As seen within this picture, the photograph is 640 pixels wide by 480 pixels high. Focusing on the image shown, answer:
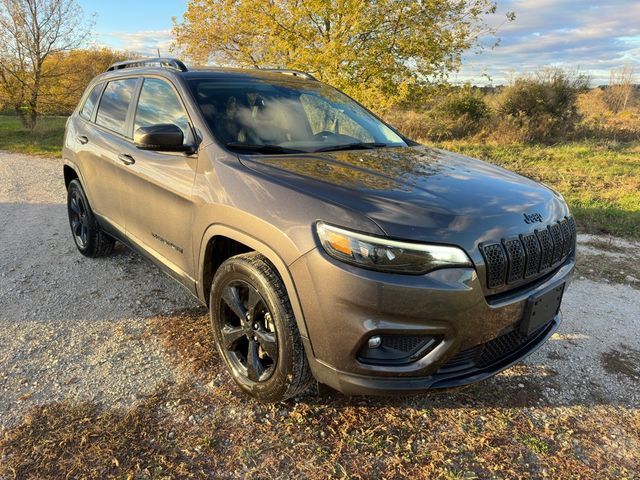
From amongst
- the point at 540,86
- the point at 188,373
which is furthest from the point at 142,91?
the point at 540,86

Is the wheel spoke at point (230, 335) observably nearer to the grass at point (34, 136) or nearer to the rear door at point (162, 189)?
the rear door at point (162, 189)

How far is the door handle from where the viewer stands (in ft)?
11.0

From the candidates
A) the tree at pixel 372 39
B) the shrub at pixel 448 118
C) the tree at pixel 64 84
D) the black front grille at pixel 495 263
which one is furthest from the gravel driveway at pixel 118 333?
the tree at pixel 64 84

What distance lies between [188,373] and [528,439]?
6.41 feet

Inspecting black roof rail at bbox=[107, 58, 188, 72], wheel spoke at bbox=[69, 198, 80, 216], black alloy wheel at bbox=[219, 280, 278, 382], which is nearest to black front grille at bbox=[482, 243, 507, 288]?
black alloy wheel at bbox=[219, 280, 278, 382]

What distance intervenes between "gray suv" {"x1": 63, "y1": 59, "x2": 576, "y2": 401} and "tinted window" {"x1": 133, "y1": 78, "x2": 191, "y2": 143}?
0.02 m

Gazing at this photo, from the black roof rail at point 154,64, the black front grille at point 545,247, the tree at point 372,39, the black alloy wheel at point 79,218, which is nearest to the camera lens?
the black front grille at point 545,247

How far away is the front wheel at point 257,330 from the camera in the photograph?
85.7 inches

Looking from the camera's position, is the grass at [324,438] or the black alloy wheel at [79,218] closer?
the grass at [324,438]

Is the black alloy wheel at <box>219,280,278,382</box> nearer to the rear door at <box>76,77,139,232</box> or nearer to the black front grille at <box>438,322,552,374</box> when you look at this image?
the black front grille at <box>438,322,552,374</box>

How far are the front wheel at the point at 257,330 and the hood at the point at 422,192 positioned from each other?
48 cm

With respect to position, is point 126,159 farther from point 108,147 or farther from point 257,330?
point 257,330

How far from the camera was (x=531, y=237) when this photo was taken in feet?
7.29

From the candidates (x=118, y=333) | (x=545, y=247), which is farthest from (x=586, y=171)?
(x=118, y=333)
